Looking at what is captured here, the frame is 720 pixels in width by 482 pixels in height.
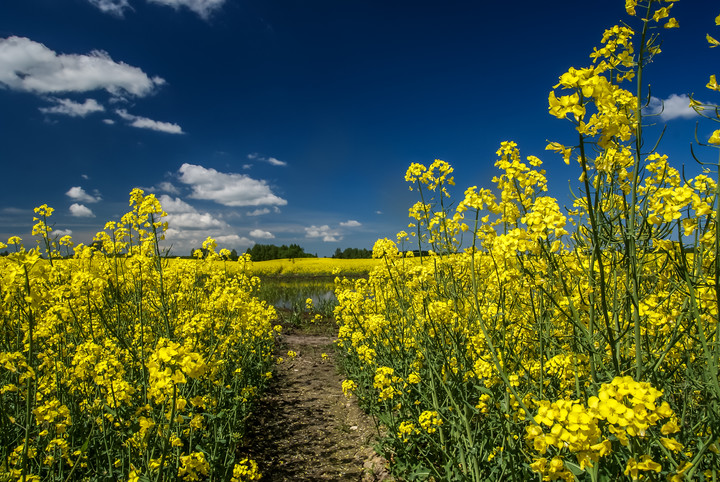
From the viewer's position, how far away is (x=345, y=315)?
5.01 metres

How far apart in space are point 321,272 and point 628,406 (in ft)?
109

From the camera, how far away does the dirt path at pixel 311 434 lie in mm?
4406

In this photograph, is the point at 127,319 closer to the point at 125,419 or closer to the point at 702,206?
the point at 125,419

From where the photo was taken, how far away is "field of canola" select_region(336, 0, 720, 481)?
1282mm

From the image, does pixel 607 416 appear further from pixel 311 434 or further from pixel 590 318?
pixel 311 434

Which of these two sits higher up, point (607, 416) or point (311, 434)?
point (607, 416)

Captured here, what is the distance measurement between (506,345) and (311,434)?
3668 millimetres

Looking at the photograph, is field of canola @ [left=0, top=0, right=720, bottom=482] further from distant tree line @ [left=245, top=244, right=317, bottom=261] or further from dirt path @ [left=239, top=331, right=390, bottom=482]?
distant tree line @ [left=245, top=244, right=317, bottom=261]

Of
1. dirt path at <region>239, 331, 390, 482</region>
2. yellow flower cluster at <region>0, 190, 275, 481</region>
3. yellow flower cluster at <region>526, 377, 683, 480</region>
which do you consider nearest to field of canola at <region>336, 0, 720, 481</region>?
yellow flower cluster at <region>526, 377, 683, 480</region>

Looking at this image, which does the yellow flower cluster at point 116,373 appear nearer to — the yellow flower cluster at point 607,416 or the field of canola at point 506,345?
the field of canola at point 506,345

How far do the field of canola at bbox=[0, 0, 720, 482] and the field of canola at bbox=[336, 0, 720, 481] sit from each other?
0.01 m

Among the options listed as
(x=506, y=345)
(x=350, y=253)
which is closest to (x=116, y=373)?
(x=506, y=345)

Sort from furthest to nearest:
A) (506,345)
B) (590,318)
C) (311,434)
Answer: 1. (311,434)
2. (506,345)
3. (590,318)

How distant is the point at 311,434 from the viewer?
538 centimetres
